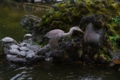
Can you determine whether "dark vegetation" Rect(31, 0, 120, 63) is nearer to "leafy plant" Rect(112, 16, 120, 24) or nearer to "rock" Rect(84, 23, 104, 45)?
"leafy plant" Rect(112, 16, 120, 24)

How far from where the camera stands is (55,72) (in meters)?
7.39

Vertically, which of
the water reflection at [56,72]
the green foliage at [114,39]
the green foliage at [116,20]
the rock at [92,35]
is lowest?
the water reflection at [56,72]

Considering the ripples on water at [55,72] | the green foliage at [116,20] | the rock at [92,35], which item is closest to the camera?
the ripples on water at [55,72]

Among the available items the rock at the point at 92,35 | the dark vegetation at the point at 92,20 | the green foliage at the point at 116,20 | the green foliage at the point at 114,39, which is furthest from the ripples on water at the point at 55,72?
the green foliage at the point at 116,20

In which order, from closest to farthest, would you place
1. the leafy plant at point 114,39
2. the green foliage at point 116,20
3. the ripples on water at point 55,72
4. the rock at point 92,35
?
the ripples on water at point 55,72
the rock at point 92,35
the leafy plant at point 114,39
the green foliage at point 116,20

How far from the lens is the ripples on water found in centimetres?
700

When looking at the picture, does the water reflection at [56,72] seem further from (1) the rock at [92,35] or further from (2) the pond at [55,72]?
(1) the rock at [92,35]

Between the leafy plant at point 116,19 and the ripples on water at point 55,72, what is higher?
the leafy plant at point 116,19

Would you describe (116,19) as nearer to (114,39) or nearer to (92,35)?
(114,39)

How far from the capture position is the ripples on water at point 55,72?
7.00 meters

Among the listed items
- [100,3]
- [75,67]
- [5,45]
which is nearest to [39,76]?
[75,67]

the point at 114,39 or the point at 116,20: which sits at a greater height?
the point at 116,20

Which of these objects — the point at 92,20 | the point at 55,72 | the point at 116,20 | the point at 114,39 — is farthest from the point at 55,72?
the point at 116,20

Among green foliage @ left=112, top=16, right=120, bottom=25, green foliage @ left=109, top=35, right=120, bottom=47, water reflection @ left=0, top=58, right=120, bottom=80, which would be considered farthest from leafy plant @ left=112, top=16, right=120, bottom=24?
water reflection @ left=0, top=58, right=120, bottom=80
